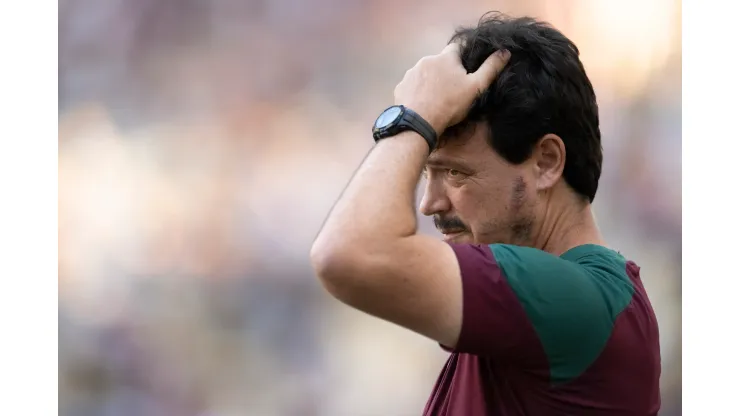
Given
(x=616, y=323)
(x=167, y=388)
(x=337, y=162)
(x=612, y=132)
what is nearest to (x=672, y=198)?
(x=612, y=132)

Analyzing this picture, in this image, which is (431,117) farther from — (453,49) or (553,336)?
(553,336)

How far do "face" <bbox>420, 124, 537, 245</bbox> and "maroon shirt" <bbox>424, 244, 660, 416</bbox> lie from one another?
0.35 feet

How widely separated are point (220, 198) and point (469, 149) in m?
1.61

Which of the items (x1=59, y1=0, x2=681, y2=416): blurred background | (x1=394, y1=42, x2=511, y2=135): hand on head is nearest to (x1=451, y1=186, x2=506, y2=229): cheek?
(x1=394, y1=42, x2=511, y2=135): hand on head

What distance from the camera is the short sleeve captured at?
0.72m

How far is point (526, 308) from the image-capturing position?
28.8 inches

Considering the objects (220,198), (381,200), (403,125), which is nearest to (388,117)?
(403,125)

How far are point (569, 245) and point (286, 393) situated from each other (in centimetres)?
164

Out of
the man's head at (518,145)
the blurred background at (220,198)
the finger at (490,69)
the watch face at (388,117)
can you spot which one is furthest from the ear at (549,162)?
the blurred background at (220,198)

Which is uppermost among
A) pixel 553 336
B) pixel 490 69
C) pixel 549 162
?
pixel 490 69

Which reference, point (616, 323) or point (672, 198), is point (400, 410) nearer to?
point (672, 198)

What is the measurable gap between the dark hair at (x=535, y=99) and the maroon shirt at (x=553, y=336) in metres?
0.17

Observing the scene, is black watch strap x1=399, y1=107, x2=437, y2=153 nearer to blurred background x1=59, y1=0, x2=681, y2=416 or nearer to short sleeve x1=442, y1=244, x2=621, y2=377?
short sleeve x1=442, y1=244, x2=621, y2=377

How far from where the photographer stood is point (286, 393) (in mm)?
2357
